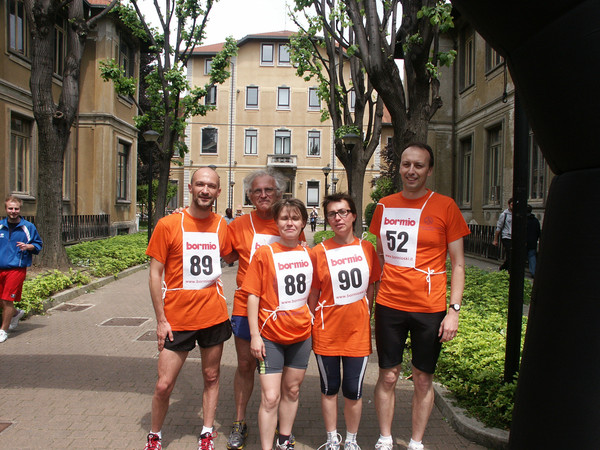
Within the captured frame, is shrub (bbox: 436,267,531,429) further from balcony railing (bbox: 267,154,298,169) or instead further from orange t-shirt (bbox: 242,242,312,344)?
balcony railing (bbox: 267,154,298,169)

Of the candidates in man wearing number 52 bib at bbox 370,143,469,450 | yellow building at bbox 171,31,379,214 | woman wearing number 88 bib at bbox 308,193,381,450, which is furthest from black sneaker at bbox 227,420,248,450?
yellow building at bbox 171,31,379,214

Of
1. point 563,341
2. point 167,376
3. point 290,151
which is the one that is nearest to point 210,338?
point 167,376

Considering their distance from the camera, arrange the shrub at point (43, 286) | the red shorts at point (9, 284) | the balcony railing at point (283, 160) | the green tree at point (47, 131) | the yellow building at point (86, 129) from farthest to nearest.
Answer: the balcony railing at point (283, 160), the yellow building at point (86, 129), the green tree at point (47, 131), the shrub at point (43, 286), the red shorts at point (9, 284)

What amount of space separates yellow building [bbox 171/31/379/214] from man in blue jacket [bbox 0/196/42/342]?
42155mm

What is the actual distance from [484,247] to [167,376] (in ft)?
47.8

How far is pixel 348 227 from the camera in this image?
11.5ft

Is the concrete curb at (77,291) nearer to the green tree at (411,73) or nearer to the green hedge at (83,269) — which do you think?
the green hedge at (83,269)

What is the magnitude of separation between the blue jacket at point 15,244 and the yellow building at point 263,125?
1657 inches

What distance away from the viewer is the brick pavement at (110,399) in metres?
3.89

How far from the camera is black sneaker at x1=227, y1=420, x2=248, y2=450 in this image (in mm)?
3688

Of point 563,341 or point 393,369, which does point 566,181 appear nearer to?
point 563,341

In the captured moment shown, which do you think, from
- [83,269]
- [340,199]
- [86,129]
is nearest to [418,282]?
[340,199]

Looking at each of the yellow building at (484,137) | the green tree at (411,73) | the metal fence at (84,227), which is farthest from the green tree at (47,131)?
the yellow building at (484,137)

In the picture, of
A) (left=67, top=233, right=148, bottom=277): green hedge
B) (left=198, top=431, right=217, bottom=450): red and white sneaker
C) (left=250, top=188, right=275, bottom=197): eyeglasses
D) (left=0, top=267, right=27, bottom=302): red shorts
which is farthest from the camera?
(left=67, top=233, right=148, bottom=277): green hedge
